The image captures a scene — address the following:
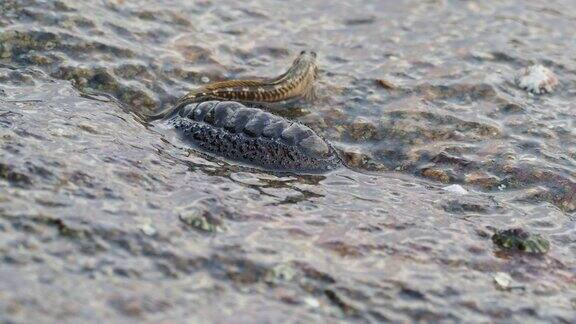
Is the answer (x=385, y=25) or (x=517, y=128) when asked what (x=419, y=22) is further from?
(x=517, y=128)

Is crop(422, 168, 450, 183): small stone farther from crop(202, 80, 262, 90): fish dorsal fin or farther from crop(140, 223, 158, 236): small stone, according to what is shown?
crop(140, 223, 158, 236): small stone

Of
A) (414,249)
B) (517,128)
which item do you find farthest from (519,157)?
(414,249)

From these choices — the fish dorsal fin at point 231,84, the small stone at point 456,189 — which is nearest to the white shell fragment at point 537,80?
the small stone at point 456,189

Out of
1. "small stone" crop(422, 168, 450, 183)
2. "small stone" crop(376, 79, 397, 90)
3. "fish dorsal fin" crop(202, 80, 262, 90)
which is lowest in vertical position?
"small stone" crop(422, 168, 450, 183)

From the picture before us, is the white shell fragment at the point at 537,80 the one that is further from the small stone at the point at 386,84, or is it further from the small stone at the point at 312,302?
the small stone at the point at 312,302

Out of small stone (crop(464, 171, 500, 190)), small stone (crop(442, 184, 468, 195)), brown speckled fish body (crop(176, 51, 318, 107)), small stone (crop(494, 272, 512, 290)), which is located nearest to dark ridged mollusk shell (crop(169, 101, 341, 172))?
brown speckled fish body (crop(176, 51, 318, 107))

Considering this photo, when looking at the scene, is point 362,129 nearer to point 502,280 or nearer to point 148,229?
point 502,280

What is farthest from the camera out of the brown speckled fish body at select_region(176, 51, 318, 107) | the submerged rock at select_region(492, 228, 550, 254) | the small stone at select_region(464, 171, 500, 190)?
the brown speckled fish body at select_region(176, 51, 318, 107)

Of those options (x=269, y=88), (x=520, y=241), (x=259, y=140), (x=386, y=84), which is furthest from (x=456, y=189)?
(x=269, y=88)
